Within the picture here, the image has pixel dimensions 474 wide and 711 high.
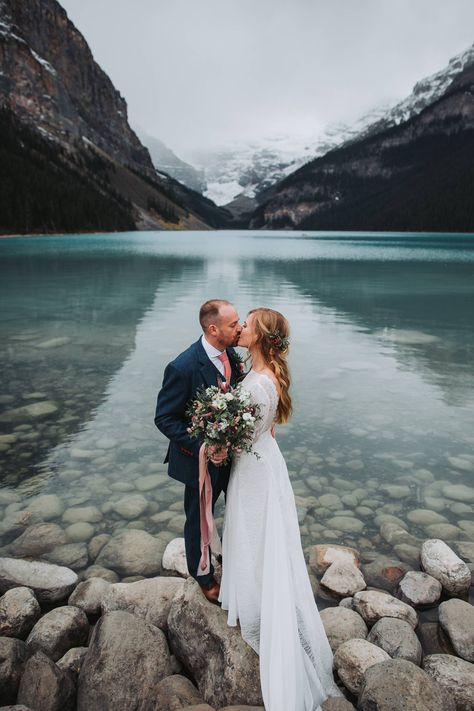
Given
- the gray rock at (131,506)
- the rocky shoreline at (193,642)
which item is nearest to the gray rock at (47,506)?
the gray rock at (131,506)

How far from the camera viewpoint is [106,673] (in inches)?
147

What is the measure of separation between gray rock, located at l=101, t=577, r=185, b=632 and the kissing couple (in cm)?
82

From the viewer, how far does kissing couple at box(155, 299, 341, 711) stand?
3521 mm

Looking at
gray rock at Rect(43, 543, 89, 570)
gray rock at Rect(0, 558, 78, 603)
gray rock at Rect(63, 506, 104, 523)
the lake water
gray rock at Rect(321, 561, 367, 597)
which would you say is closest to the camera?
gray rock at Rect(0, 558, 78, 603)

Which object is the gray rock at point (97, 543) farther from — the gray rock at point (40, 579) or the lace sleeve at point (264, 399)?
the lace sleeve at point (264, 399)

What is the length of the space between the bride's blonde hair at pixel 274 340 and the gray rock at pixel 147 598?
7.48 feet

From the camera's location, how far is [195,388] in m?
4.04

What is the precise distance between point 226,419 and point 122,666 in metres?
2.20

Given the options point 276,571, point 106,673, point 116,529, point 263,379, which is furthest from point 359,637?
point 116,529

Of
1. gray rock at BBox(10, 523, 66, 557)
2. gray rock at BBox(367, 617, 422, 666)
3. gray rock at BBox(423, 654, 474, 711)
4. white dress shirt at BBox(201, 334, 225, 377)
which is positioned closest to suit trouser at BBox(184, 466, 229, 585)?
white dress shirt at BBox(201, 334, 225, 377)

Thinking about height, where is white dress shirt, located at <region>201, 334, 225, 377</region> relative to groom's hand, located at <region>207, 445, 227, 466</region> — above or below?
above

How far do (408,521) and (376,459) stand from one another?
1986 mm

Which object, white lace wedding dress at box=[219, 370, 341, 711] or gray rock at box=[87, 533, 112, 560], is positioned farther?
gray rock at box=[87, 533, 112, 560]

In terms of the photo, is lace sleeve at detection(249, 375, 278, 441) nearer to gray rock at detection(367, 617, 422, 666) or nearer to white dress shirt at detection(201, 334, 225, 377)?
white dress shirt at detection(201, 334, 225, 377)
